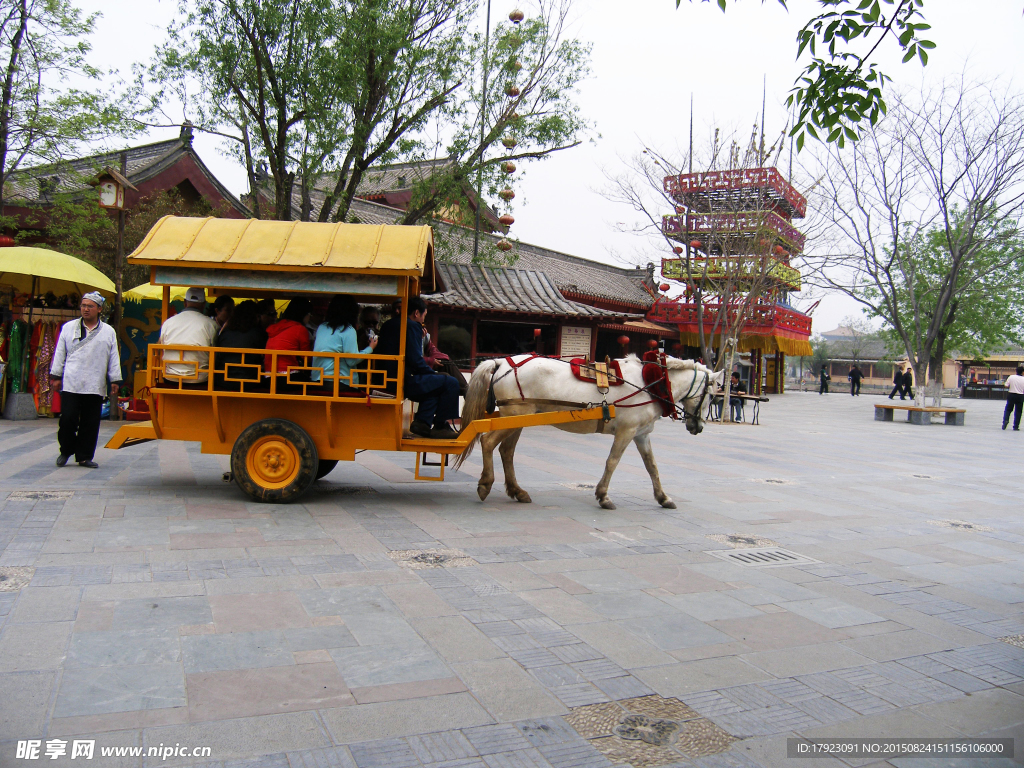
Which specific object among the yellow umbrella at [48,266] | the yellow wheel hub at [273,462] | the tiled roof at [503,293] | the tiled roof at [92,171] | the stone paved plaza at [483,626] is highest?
the tiled roof at [92,171]

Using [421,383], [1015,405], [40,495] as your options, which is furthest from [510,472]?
[1015,405]

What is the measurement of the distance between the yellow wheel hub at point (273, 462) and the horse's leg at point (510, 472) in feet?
6.55

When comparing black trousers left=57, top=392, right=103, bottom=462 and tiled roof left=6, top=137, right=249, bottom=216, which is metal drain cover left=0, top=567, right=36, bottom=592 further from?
tiled roof left=6, top=137, right=249, bottom=216

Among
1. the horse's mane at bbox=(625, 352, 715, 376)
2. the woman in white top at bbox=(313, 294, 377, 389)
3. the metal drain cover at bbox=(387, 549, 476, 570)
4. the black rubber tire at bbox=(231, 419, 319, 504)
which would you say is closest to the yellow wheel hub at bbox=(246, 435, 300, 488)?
the black rubber tire at bbox=(231, 419, 319, 504)

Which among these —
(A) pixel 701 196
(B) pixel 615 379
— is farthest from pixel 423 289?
(A) pixel 701 196

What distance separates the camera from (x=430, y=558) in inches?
202

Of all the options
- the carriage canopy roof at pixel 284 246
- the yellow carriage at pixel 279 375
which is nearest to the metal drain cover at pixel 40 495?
the yellow carriage at pixel 279 375

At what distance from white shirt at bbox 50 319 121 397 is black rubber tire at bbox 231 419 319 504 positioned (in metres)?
2.19

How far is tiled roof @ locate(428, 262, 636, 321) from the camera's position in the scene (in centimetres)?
1479

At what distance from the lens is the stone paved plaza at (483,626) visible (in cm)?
287

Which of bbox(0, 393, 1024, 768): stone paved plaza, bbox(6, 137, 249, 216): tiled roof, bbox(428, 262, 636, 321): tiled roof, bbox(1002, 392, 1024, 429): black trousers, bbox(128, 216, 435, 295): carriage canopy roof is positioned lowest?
bbox(0, 393, 1024, 768): stone paved plaza

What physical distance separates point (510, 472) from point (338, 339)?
2.16 metres

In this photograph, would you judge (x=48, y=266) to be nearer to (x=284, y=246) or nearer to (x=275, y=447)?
(x=284, y=246)

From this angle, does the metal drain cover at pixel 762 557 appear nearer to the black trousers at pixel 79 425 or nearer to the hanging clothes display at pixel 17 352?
the black trousers at pixel 79 425
